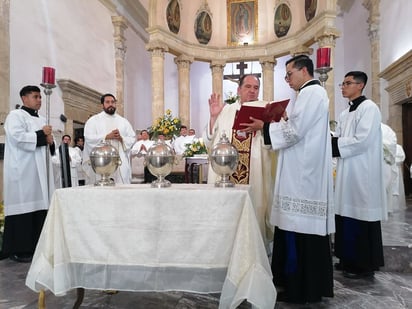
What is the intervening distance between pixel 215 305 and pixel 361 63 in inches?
465

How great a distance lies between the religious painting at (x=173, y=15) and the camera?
12290 mm

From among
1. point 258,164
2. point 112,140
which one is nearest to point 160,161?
point 258,164

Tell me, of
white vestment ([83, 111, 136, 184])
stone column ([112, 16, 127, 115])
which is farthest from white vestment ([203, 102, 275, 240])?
stone column ([112, 16, 127, 115])

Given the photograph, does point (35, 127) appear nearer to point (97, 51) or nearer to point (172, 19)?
point (97, 51)

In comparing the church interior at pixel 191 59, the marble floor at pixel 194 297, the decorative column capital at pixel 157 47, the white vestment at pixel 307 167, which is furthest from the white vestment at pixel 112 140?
the decorative column capital at pixel 157 47

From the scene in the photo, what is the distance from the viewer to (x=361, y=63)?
12141 millimetres

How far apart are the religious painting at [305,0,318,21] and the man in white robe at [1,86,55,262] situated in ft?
33.0

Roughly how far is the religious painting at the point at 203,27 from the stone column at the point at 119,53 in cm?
282

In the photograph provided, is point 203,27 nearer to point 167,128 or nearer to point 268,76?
point 268,76

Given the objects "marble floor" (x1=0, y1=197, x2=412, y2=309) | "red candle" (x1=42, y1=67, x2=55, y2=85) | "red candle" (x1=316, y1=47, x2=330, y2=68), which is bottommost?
"marble floor" (x1=0, y1=197, x2=412, y2=309)

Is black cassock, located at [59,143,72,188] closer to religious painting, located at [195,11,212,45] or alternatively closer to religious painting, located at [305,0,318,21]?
religious painting, located at [305,0,318,21]

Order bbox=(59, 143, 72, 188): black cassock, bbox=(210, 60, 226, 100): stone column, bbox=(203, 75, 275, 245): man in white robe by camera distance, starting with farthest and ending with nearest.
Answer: bbox=(210, 60, 226, 100): stone column → bbox=(59, 143, 72, 188): black cassock → bbox=(203, 75, 275, 245): man in white robe

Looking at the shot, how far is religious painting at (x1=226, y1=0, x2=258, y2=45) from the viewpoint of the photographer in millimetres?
13797

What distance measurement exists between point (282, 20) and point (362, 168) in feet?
36.4
